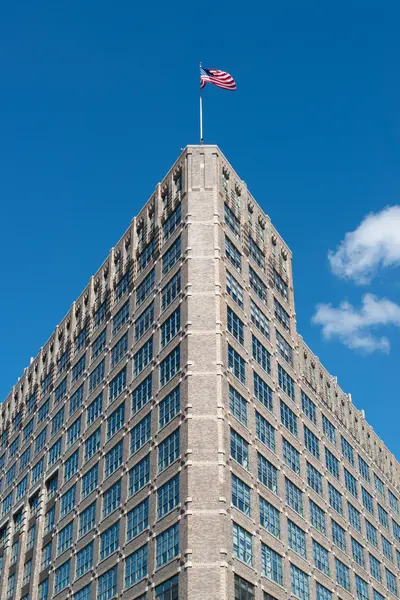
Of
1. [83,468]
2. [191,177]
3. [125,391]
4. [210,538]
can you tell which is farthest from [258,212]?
[210,538]

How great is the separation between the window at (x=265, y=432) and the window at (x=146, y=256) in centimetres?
1822

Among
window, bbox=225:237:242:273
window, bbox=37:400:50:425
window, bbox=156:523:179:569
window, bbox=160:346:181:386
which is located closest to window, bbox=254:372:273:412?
window, bbox=160:346:181:386

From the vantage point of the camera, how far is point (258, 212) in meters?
92.2

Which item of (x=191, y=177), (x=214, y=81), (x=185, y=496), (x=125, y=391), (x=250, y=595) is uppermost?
(x=214, y=81)

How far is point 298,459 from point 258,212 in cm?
2339

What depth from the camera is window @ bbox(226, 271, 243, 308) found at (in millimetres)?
79938

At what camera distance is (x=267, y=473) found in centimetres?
7750

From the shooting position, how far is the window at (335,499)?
9188 cm

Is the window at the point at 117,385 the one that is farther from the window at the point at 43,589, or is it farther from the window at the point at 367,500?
the window at the point at 367,500

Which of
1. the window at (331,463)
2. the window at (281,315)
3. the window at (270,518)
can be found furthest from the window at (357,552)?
the window at (281,315)

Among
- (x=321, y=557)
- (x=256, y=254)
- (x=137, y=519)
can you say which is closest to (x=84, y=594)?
(x=137, y=519)

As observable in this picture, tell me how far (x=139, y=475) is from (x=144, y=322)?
14.2 metres

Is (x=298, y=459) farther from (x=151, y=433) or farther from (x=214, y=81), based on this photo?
(x=214, y=81)

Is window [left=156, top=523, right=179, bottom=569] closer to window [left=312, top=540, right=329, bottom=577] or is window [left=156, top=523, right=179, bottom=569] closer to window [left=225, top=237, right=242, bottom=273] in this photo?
window [left=312, top=540, right=329, bottom=577]
